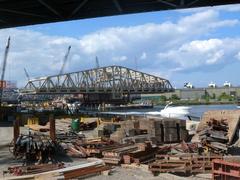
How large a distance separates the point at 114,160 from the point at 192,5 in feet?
54.1

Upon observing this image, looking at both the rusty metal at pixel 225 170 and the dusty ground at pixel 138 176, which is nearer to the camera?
the rusty metal at pixel 225 170

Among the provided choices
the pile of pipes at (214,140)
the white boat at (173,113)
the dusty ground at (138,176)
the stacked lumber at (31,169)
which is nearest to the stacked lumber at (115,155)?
the dusty ground at (138,176)

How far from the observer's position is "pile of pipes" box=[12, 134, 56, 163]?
25.0m

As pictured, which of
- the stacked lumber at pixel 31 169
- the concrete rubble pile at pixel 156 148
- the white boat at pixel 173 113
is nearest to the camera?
the stacked lumber at pixel 31 169

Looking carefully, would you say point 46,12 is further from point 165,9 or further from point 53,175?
point 53,175

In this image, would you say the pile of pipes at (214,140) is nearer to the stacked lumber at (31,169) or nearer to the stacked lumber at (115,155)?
the stacked lumber at (115,155)

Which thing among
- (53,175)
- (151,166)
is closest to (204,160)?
(151,166)

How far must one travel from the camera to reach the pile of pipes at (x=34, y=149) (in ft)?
81.9

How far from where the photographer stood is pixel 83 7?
127 ft

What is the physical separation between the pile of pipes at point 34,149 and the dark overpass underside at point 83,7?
14.0m

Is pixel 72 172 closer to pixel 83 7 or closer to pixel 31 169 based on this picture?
pixel 31 169

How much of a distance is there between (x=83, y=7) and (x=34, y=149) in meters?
17.1

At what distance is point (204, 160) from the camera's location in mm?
22812

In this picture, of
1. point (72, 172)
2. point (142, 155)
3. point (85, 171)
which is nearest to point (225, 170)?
point (85, 171)
